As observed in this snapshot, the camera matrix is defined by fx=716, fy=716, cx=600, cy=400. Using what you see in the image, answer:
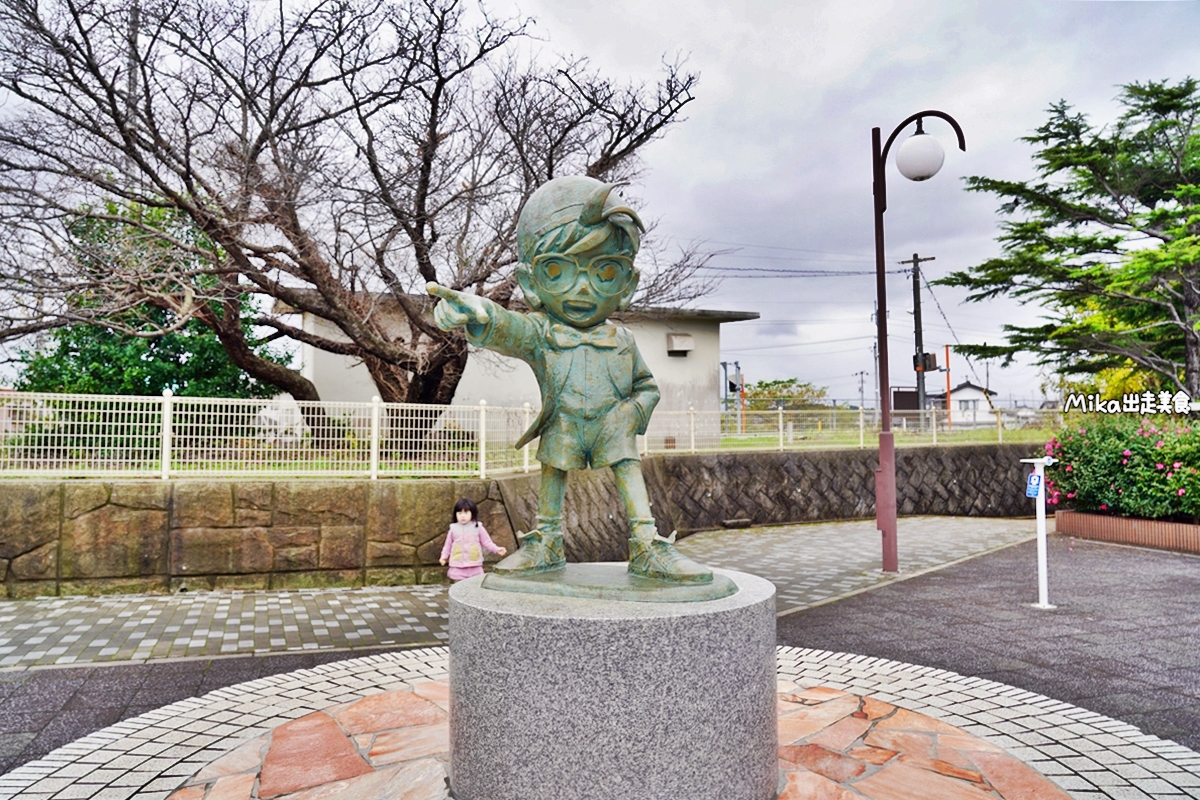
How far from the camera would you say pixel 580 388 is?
3.38 meters

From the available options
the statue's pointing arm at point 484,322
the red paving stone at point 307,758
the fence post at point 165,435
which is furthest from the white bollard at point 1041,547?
the fence post at point 165,435

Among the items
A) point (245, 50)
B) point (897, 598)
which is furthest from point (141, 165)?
point (897, 598)

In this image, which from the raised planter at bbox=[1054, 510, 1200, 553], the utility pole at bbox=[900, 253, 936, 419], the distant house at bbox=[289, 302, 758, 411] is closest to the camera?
the raised planter at bbox=[1054, 510, 1200, 553]

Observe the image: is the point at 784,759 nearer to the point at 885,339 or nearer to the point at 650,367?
the point at 885,339

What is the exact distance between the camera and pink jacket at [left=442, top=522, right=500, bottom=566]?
695 centimetres

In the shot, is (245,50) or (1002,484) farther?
(1002,484)

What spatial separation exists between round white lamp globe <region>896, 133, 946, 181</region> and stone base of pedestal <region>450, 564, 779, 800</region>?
7.12 meters

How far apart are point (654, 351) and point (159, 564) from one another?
13.8 m

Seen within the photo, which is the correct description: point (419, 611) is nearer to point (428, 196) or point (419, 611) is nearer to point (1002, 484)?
point (428, 196)

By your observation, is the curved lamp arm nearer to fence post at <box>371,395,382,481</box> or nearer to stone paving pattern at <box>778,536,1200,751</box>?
stone paving pattern at <box>778,536,1200,751</box>

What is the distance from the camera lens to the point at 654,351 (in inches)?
773

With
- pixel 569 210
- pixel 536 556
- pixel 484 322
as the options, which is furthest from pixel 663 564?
pixel 569 210

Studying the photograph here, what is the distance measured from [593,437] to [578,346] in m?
0.44

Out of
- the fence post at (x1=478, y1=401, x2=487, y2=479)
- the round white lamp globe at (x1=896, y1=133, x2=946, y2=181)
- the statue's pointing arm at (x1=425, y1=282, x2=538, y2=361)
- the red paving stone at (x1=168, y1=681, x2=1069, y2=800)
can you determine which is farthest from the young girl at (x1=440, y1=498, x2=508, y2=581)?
the round white lamp globe at (x1=896, y1=133, x2=946, y2=181)
